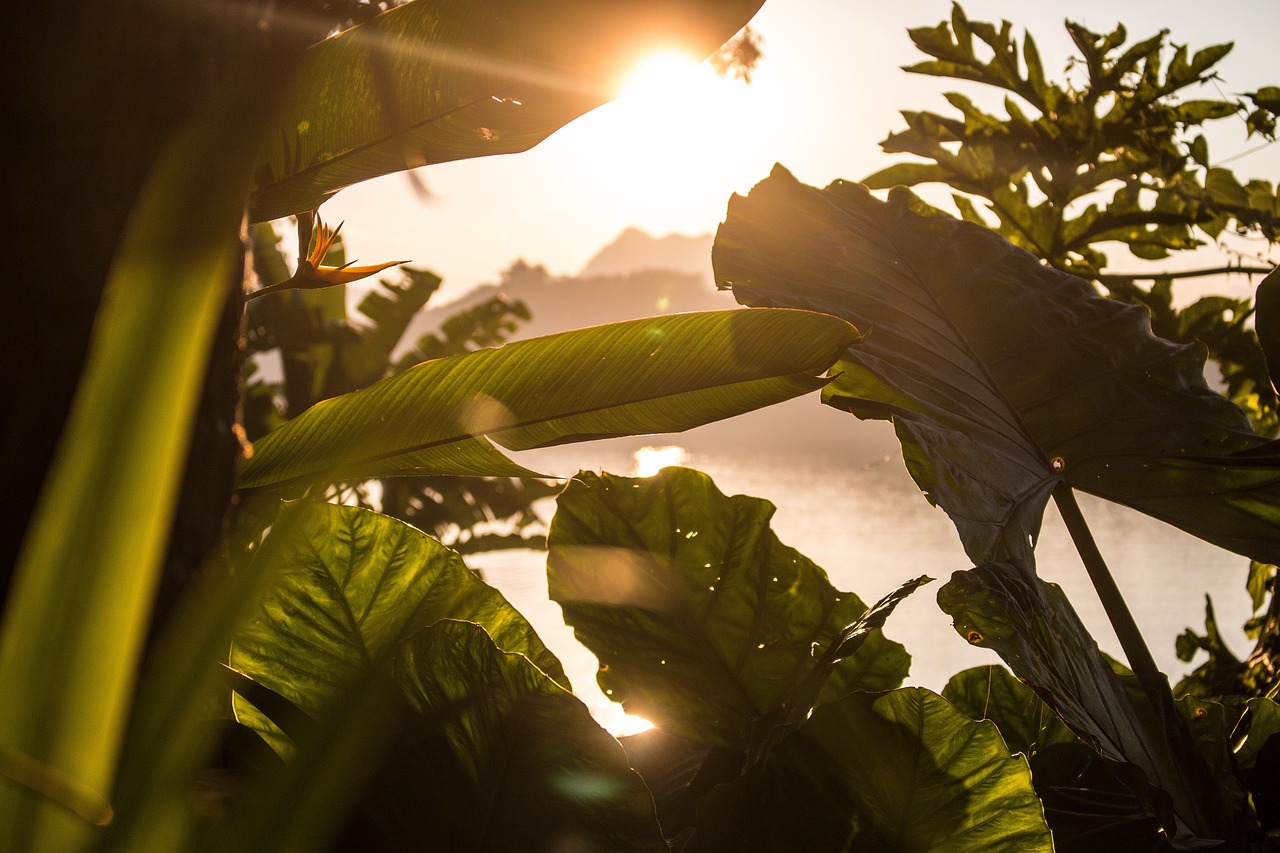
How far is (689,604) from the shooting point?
473mm

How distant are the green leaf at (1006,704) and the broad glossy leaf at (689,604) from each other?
0.19ft

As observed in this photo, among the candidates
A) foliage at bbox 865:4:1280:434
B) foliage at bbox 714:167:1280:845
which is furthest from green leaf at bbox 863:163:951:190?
foliage at bbox 714:167:1280:845

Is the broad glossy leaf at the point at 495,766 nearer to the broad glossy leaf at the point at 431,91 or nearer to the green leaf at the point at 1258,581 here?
the broad glossy leaf at the point at 431,91

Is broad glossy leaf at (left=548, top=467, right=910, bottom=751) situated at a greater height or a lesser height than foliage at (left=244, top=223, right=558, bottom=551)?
lesser

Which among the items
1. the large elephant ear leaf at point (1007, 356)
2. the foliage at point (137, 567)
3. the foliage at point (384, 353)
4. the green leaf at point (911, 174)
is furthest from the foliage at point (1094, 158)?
the foliage at point (384, 353)

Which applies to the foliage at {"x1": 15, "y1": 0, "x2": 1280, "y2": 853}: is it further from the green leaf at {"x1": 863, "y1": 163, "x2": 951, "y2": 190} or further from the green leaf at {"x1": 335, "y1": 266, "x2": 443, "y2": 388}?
the green leaf at {"x1": 335, "y1": 266, "x2": 443, "y2": 388}

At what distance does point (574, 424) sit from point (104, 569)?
0.28 meters

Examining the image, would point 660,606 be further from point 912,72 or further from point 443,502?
point 443,502

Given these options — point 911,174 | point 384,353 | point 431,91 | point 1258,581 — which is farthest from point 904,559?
point 431,91

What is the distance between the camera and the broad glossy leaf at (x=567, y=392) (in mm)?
399

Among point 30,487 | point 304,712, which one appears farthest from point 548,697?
point 30,487

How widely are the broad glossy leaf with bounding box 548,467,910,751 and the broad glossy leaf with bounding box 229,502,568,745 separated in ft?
0.33

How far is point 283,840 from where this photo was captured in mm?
209

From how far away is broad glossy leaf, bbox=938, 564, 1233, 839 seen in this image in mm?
356
